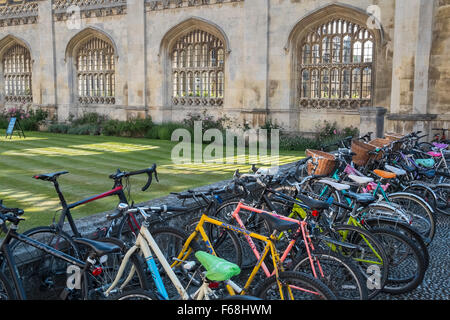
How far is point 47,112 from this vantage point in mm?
20625

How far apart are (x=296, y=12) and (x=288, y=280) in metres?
12.7

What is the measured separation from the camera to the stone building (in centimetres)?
1195

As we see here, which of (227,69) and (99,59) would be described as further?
(99,59)

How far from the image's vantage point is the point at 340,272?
10.5 feet

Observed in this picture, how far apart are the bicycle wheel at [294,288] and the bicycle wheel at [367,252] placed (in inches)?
29.9

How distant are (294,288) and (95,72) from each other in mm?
18731

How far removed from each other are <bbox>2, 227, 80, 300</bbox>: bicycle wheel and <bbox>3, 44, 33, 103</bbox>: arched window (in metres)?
20.6

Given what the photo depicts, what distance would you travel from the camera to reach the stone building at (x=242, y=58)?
11953 mm

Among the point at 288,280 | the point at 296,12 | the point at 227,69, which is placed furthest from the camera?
the point at 227,69

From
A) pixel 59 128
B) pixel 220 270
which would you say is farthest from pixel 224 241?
pixel 59 128

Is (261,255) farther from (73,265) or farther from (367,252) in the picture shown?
(73,265)

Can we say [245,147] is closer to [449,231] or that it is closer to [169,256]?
[449,231]
